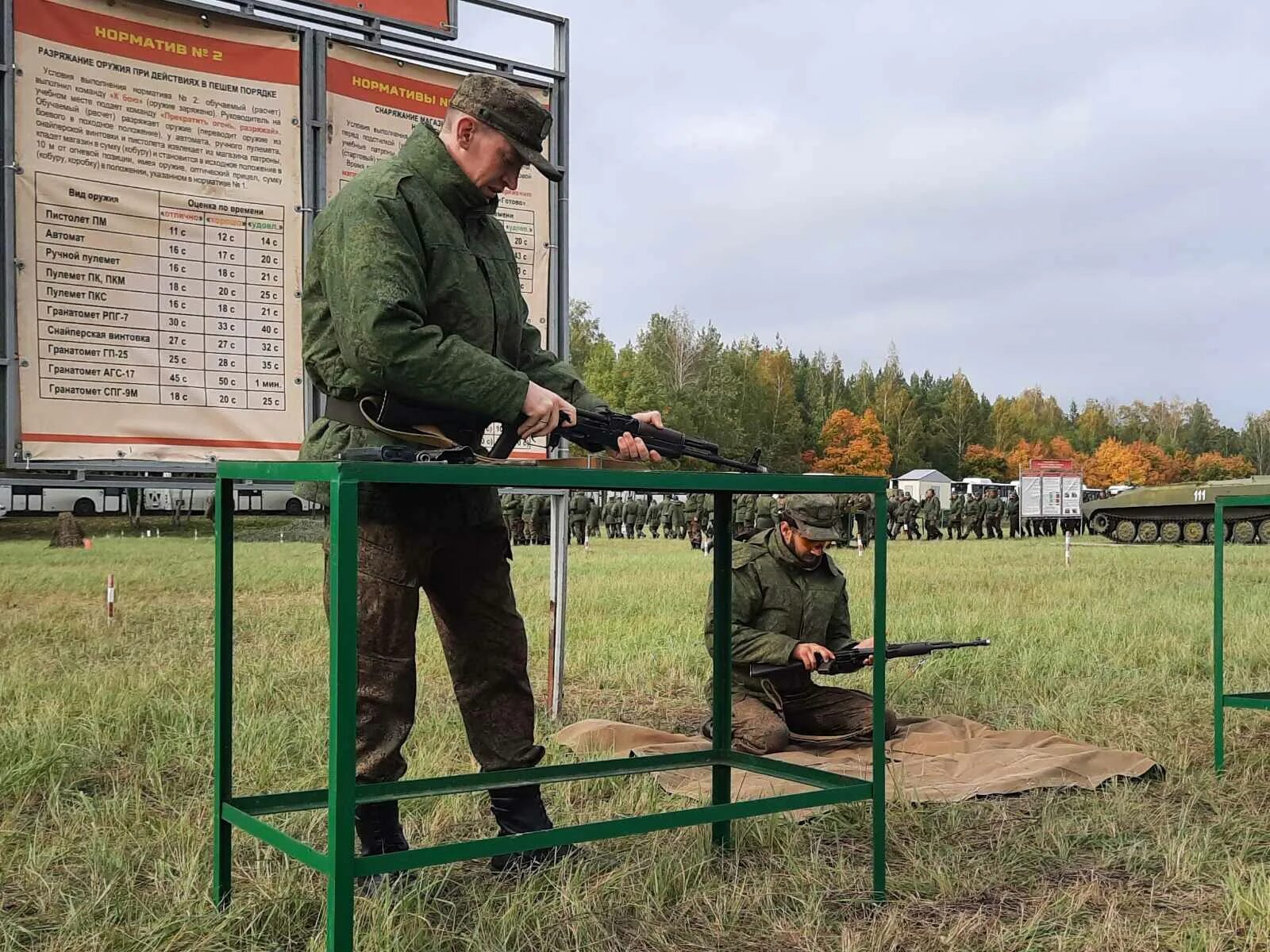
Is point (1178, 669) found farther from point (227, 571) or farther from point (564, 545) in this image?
point (227, 571)

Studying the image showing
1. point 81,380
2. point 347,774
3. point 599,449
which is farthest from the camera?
point 81,380

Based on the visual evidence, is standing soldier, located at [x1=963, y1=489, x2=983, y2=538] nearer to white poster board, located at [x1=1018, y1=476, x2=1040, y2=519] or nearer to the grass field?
white poster board, located at [x1=1018, y1=476, x2=1040, y2=519]

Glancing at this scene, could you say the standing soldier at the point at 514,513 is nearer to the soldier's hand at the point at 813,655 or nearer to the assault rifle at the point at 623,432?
the soldier's hand at the point at 813,655

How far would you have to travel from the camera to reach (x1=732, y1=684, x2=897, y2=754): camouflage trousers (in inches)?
216

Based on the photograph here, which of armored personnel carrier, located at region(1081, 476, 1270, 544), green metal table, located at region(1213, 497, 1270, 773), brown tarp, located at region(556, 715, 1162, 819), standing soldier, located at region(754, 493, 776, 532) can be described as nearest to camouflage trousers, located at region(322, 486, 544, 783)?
brown tarp, located at region(556, 715, 1162, 819)

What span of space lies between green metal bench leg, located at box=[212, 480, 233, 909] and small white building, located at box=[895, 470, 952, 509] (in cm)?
4474

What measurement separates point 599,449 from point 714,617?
2.52 ft

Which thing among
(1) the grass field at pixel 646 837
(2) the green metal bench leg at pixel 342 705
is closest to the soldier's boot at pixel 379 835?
(1) the grass field at pixel 646 837

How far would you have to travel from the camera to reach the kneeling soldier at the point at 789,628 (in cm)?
546

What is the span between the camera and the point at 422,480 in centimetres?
252

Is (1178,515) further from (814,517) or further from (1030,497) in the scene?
(814,517)

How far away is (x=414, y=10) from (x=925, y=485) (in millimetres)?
44870

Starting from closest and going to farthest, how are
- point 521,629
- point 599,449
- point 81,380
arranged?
point 599,449 < point 521,629 < point 81,380

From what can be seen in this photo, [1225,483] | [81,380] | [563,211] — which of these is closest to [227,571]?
[81,380]
